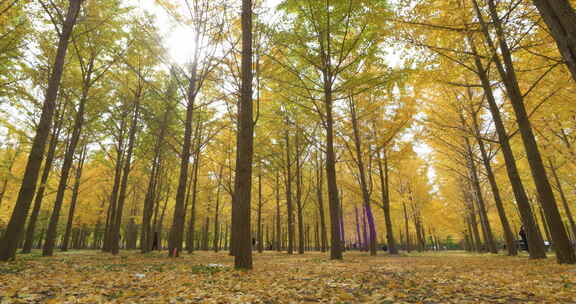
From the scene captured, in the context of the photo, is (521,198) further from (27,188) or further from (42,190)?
(42,190)

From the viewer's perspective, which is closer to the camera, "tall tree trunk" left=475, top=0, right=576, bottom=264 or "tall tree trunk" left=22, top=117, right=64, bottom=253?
"tall tree trunk" left=475, top=0, right=576, bottom=264

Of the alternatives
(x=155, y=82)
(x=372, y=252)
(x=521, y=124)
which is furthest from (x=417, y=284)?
(x=155, y=82)

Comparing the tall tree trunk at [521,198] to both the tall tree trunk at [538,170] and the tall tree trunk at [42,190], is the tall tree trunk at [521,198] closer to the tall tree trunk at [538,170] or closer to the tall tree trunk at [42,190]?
the tall tree trunk at [538,170]

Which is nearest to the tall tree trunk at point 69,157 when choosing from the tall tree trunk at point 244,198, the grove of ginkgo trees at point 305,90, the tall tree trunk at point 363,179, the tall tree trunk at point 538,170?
the grove of ginkgo trees at point 305,90

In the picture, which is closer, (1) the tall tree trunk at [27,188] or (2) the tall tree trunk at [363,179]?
(1) the tall tree trunk at [27,188]

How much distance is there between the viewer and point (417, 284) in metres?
4.10

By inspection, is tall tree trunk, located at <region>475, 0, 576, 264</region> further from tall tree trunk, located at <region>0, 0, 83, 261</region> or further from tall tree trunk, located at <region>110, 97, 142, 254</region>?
tall tree trunk, located at <region>110, 97, 142, 254</region>

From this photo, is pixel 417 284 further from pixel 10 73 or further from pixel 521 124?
pixel 10 73

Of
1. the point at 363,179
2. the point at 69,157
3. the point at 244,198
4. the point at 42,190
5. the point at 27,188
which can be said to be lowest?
the point at 244,198

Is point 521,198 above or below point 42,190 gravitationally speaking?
below

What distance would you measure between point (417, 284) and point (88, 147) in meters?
21.8

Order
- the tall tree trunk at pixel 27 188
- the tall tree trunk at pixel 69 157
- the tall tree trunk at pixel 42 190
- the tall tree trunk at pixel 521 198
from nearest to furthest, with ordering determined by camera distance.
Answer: the tall tree trunk at pixel 27 188
the tall tree trunk at pixel 521 198
the tall tree trunk at pixel 69 157
the tall tree trunk at pixel 42 190

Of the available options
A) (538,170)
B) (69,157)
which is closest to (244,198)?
(538,170)

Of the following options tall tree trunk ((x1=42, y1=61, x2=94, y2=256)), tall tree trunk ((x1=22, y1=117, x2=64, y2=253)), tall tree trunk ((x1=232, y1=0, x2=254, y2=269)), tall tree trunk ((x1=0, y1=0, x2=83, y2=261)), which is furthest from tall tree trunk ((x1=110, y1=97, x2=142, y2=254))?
tall tree trunk ((x1=232, y1=0, x2=254, y2=269))
